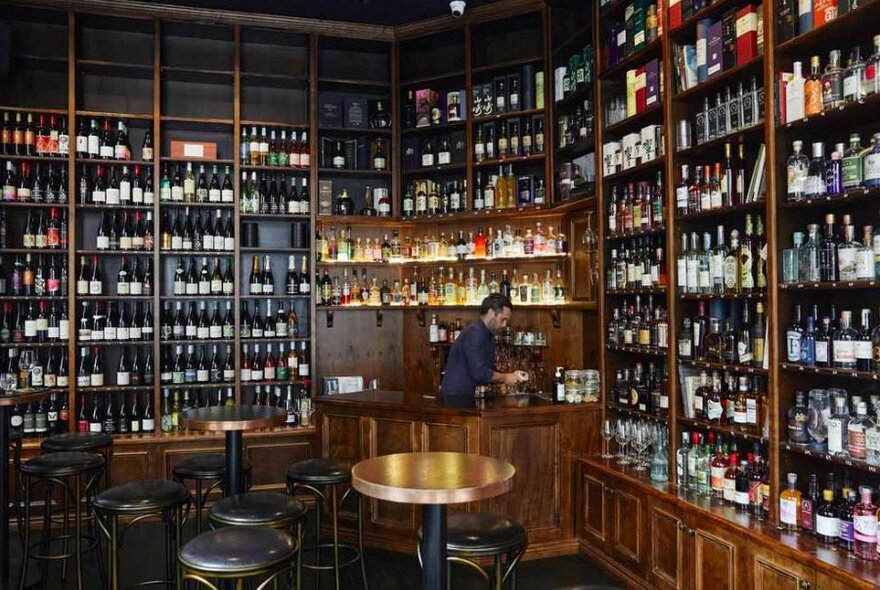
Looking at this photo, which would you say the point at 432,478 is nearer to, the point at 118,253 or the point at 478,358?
the point at 478,358

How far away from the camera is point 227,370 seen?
225 inches

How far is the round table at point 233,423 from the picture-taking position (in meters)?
3.38

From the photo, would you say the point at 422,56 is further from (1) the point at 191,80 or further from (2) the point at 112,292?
(2) the point at 112,292

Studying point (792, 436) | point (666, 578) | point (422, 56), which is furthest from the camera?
point (422, 56)

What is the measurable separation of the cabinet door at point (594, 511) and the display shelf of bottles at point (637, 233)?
1.45 m

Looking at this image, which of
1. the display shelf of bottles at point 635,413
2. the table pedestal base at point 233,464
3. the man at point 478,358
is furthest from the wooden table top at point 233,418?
the display shelf of bottles at point 635,413

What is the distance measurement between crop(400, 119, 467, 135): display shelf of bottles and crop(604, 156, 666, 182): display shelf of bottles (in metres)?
1.67

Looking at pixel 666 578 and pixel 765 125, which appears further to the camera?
pixel 666 578

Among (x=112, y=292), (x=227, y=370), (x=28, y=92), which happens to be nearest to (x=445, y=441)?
(x=227, y=370)

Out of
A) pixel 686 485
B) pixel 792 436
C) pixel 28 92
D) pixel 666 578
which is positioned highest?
pixel 28 92

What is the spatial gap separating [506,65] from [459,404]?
2.72 m

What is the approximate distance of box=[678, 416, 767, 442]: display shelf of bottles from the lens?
315cm

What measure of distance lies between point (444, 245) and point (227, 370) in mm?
2058

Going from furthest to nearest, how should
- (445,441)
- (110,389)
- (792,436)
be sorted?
(110,389)
(445,441)
(792,436)
